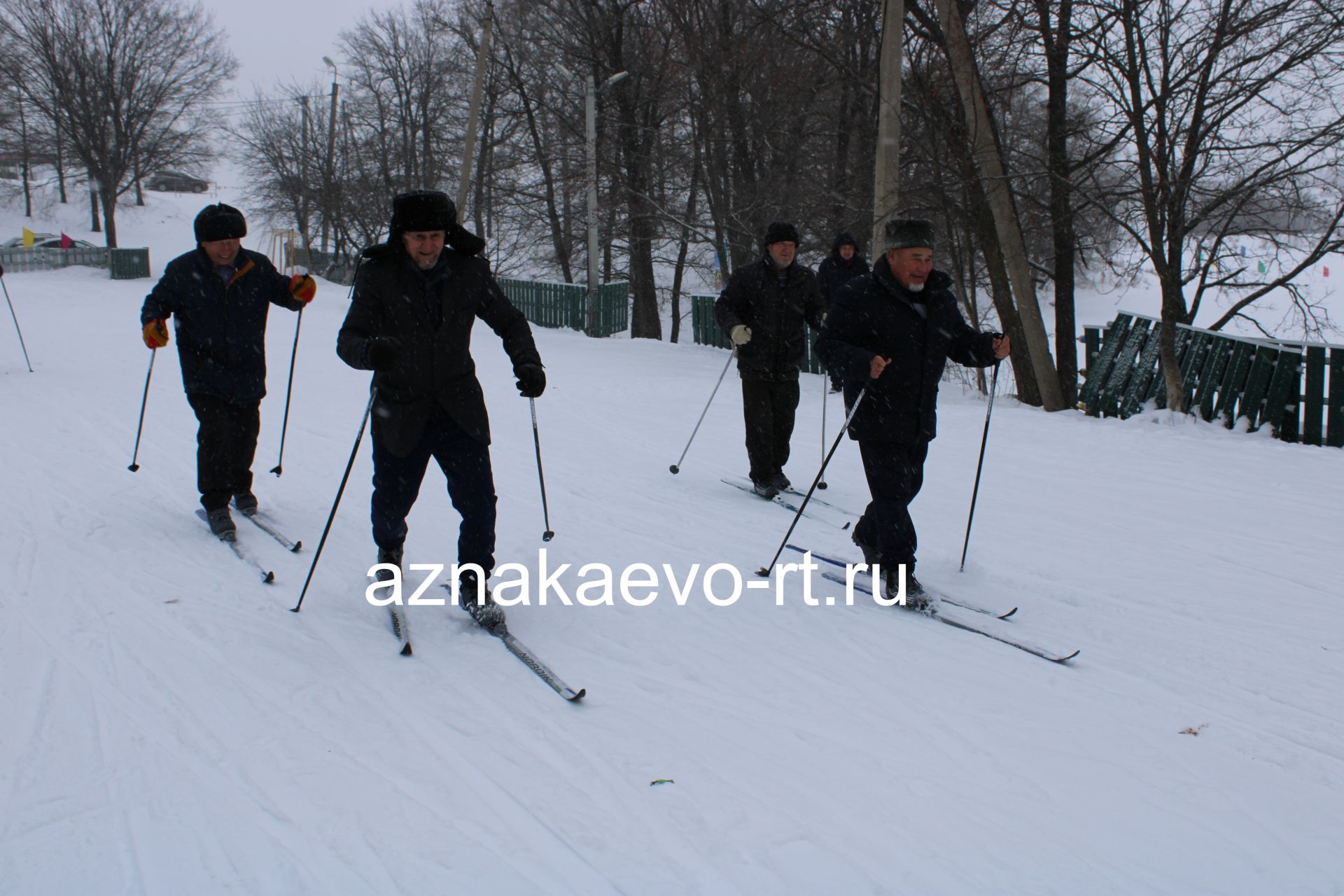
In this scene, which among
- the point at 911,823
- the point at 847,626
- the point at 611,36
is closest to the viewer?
the point at 911,823

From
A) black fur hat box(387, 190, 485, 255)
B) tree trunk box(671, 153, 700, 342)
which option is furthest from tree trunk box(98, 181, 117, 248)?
black fur hat box(387, 190, 485, 255)

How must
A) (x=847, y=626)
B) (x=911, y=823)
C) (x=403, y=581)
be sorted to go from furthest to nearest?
(x=403, y=581) < (x=847, y=626) < (x=911, y=823)

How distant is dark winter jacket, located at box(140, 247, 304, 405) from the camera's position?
5051mm

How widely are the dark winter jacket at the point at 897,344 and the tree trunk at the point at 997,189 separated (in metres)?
7.26

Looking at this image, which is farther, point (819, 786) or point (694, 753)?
point (694, 753)

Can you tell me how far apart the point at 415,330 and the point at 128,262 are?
33772mm

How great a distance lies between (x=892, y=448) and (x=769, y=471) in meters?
2.31

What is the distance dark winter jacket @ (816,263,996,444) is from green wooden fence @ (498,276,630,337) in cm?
1727

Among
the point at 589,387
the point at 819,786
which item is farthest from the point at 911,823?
the point at 589,387

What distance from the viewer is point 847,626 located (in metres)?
4.19

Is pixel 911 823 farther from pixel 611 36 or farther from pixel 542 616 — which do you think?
pixel 611 36

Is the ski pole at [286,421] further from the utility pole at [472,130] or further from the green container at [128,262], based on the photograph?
the green container at [128,262]

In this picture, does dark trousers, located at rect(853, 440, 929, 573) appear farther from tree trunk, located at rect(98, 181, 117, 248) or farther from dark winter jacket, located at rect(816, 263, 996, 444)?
tree trunk, located at rect(98, 181, 117, 248)

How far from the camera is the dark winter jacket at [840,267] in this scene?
8523 mm
